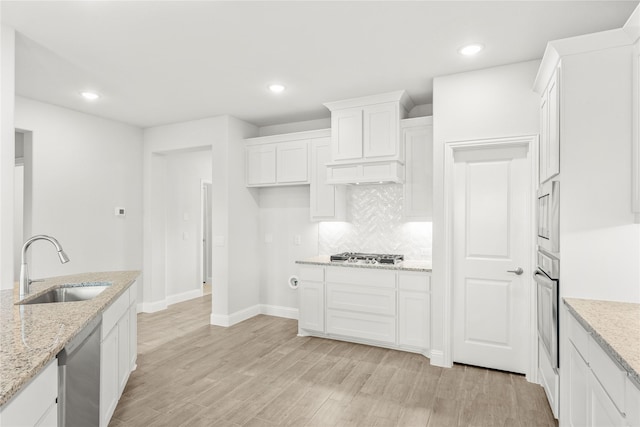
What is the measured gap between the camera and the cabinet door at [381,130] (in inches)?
152

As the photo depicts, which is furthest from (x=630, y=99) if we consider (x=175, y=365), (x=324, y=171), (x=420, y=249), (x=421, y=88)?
(x=175, y=365)

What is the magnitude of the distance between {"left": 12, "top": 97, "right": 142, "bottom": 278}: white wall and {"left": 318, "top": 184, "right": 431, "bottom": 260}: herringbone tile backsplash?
2.95 meters

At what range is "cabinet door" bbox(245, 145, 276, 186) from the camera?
16.1 feet

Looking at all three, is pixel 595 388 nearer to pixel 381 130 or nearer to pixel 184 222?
pixel 381 130

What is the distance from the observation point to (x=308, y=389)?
2990mm

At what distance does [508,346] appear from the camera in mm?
3266

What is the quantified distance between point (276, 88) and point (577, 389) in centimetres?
348

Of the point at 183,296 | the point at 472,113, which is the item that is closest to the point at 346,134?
the point at 472,113

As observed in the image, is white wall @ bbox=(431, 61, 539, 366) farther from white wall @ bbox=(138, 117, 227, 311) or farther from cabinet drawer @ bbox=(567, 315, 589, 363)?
white wall @ bbox=(138, 117, 227, 311)

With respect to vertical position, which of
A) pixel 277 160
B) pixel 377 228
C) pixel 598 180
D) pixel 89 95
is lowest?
pixel 377 228

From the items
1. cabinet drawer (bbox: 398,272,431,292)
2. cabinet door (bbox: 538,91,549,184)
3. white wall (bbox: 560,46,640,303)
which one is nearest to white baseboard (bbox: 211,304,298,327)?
cabinet drawer (bbox: 398,272,431,292)

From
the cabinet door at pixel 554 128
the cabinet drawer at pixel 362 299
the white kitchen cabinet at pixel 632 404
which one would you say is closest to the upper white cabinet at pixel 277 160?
the cabinet drawer at pixel 362 299

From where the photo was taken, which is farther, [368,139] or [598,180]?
[368,139]

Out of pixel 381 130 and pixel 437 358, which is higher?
pixel 381 130
